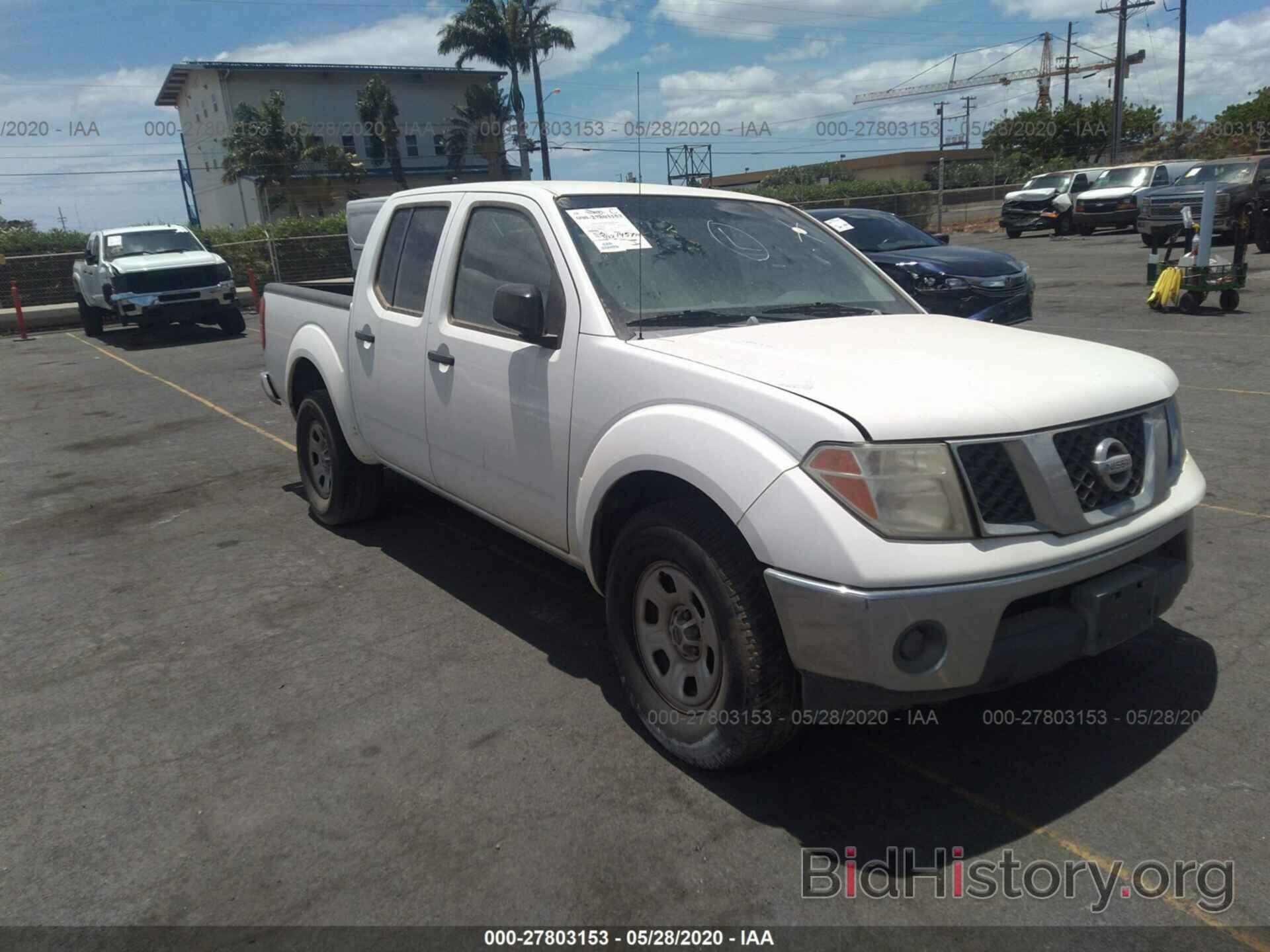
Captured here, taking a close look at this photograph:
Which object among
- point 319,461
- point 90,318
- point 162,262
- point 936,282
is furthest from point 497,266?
point 90,318

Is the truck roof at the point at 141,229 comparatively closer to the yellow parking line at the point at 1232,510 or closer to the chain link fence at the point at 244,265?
the chain link fence at the point at 244,265

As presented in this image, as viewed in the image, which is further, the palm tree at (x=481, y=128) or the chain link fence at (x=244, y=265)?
the palm tree at (x=481, y=128)

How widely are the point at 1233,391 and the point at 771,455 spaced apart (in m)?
6.96

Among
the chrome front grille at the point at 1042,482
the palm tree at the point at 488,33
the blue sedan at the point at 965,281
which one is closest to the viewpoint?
the chrome front grille at the point at 1042,482

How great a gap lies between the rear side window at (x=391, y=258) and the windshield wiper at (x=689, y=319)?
181 cm

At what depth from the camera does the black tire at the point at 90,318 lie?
19047mm

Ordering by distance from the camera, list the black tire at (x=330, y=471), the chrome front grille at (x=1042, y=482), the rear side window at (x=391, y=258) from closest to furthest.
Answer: the chrome front grille at (x=1042, y=482) < the rear side window at (x=391, y=258) < the black tire at (x=330, y=471)

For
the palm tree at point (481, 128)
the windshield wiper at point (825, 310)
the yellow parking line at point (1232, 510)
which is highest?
the palm tree at point (481, 128)

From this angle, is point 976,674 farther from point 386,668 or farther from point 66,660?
point 66,660

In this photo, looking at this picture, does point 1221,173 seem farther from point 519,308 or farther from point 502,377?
point 519,308

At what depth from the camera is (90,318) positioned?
19.2 m

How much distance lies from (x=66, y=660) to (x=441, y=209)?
265 centimetres

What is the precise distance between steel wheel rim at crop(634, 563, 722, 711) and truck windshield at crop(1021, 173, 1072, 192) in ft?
100

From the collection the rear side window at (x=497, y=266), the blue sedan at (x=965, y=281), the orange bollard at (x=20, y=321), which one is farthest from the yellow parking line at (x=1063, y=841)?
the orange bollard at (x=20, y=321)
